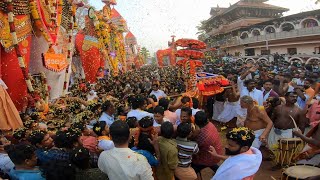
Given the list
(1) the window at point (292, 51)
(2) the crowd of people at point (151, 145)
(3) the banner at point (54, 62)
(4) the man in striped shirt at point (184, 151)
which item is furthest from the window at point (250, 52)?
(4) the man in striped shirt at point (184, 151)

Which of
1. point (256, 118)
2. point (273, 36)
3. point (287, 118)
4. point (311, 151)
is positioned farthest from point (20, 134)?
point (273, 36)

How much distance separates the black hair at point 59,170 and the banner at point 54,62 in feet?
27.3

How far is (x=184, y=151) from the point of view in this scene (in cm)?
352

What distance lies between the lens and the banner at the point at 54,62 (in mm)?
10138

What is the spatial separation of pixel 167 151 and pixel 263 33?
28.5 m

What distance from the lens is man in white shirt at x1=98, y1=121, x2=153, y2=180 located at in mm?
2504

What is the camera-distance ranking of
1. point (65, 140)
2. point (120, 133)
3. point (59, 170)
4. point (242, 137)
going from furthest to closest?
point (65, 140) < point (242, 137) < point (120, 133) < point (59, 170)

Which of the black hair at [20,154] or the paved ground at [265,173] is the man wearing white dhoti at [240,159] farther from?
the paved ground at [265,173]

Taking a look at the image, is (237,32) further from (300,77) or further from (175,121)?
(175,121)

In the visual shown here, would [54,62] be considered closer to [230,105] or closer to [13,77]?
[13,77]

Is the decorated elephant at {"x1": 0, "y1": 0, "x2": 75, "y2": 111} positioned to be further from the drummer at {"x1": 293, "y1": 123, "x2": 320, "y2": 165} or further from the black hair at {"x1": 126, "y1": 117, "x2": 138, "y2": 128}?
the drummer at {"x1": 293, "y1": 123, "x2": 320, "y2": 165}

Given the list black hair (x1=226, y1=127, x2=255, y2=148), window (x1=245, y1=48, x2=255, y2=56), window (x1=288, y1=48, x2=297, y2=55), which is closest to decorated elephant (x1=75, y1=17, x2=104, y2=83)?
black hair (x1=226, y1=127, x2=255, y2=148)

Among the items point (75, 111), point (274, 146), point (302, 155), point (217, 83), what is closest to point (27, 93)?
point (75, 111)

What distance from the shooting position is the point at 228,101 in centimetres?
787
